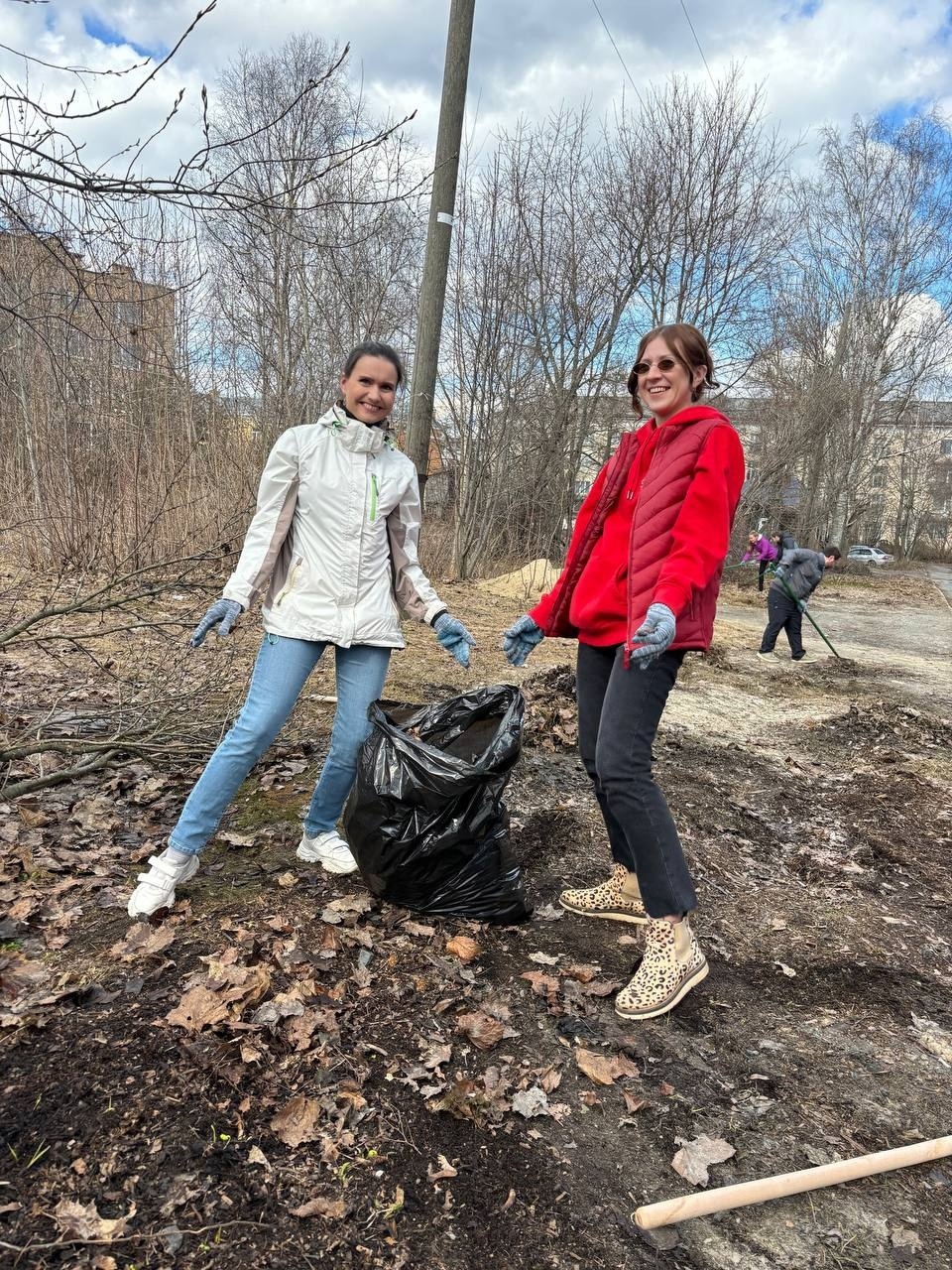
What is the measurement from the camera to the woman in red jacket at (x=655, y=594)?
2264 mm

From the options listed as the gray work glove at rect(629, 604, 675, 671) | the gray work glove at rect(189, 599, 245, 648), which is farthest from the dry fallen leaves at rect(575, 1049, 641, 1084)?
the gray work glove at rect(189, 599, 245, 648)

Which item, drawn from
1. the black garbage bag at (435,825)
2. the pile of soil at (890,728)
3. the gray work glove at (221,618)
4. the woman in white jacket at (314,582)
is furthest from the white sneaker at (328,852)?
the pile of soil at (890,728)

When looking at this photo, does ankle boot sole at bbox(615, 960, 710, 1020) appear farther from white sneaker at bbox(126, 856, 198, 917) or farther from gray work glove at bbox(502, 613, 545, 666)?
white sneaker at bbox(126, 856, 198, 917)

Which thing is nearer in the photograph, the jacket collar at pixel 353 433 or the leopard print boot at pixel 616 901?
the jacket collar at pixel 353 433

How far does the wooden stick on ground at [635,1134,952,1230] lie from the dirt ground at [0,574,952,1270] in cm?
5

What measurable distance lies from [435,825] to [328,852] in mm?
645

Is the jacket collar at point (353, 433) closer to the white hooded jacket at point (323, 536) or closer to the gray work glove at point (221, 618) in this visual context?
the white hooded jacket at point (323, 536)

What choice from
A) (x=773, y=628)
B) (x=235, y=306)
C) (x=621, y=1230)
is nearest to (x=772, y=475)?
(x=773, y=628)

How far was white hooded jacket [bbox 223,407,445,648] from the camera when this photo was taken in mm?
2654

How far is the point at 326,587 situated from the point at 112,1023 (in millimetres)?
1419

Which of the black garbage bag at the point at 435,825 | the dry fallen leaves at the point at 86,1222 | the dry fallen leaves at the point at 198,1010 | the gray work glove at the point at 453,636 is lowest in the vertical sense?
the dry fallen leaves at the point at 86,1222

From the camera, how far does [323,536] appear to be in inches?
107

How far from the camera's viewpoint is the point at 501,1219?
5.53ft

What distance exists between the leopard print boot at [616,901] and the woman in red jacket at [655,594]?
385 mm
